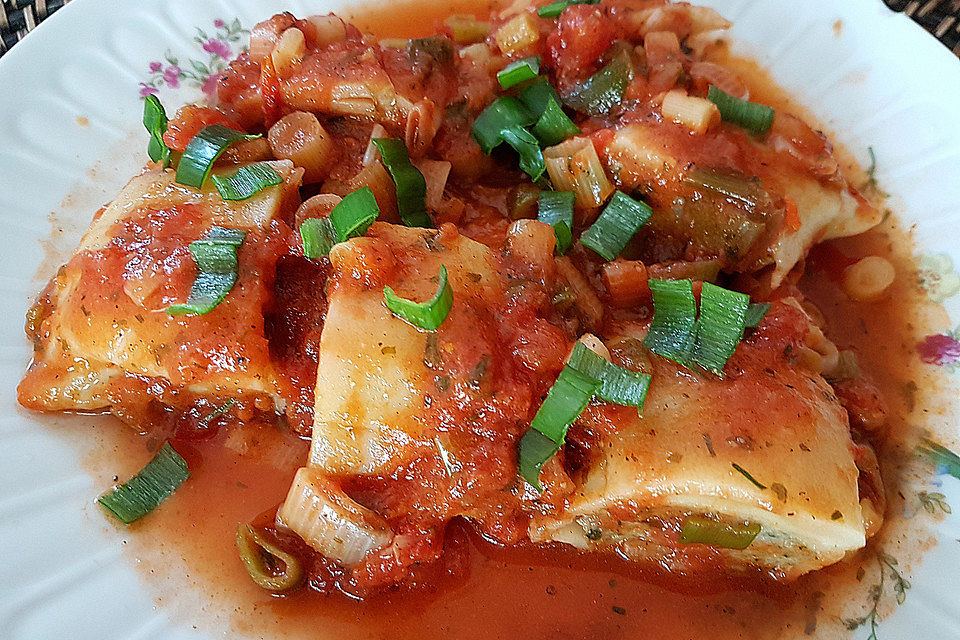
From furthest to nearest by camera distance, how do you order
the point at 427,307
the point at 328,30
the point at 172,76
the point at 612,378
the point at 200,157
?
1. the point at 172,76
2. the point at 328,30
3. the point at 200,157
4. the point at 612,378
5. the point at 427,307

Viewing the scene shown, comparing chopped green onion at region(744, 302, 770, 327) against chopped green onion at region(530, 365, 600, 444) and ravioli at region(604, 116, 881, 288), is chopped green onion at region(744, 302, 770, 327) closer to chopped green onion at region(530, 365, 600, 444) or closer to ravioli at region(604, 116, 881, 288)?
ravioli at region(604, 116, 881, 288)

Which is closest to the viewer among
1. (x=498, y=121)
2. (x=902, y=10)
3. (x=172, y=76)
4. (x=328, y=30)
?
(x=498, y=121)

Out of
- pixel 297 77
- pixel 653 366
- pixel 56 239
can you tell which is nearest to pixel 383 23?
pixel 297 77

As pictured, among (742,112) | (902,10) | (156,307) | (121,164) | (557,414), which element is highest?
(902,10)

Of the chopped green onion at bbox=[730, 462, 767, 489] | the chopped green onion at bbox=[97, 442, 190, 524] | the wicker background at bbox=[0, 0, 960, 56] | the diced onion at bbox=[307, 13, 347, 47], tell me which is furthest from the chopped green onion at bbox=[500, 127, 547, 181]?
the wicker background at bbox=[0, 0, 960, 56]

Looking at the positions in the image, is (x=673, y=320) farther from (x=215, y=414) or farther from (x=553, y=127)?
(x=215, y=414)

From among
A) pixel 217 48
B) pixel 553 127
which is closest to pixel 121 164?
pixel 217 48

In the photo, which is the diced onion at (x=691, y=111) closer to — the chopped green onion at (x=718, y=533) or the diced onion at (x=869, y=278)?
the diced onion at (x=869, y=278)
